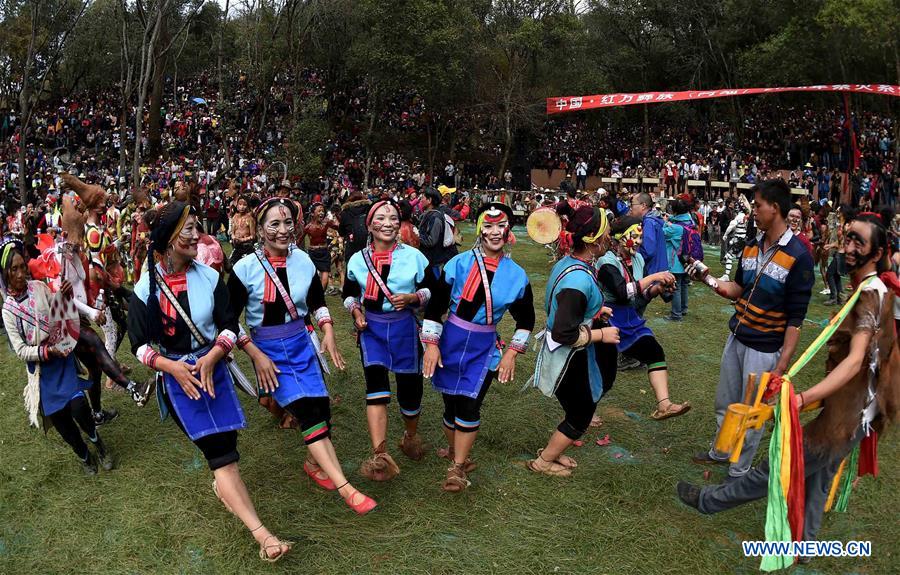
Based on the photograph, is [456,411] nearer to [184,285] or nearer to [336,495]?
[336,495]

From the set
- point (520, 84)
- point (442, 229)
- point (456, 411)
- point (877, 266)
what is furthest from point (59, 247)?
point (520, 84)

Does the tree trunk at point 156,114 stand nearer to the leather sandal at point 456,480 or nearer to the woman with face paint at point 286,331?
the woman with face paint at point 286,331

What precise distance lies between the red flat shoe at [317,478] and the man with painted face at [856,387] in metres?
2.36

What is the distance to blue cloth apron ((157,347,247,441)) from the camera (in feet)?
12.0

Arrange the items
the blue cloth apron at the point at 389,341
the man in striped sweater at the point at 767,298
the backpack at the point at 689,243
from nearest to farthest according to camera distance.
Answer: the man in striped sweater at the point at 767,298
the blue cloth apron at the point at 389,341
the backpack at the point at 689,243

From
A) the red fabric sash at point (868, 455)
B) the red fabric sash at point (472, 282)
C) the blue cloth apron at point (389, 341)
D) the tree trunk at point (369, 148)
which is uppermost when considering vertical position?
the tree trunk at point (369, 148)

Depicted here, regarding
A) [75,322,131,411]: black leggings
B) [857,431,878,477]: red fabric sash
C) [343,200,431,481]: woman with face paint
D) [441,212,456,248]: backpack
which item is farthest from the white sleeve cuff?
[441,212,456,248]: backpack

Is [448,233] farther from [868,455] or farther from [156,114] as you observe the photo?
[156,114]

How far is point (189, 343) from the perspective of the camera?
12.1ft

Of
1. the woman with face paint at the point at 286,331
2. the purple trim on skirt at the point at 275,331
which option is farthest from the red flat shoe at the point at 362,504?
the purple trim on skirt at the point at 275,331

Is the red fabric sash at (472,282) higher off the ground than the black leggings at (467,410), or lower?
higher

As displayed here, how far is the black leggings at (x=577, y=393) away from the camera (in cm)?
448

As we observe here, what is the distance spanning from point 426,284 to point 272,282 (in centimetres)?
105

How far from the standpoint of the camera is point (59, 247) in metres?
5.28
